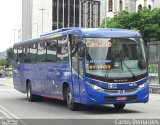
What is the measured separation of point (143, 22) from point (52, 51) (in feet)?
162

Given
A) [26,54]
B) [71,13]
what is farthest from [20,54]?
[71,13]

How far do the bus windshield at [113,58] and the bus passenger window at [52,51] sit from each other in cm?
289

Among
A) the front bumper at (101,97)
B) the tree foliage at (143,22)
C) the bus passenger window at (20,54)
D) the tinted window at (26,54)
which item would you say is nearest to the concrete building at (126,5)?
the tree foliage at (143,22)

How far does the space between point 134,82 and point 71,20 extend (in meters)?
128

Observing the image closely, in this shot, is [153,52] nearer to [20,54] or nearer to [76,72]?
[20,54]

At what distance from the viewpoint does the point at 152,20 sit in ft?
A: 223

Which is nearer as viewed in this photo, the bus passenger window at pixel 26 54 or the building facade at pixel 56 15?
the bus passenger window at pixel 26 54

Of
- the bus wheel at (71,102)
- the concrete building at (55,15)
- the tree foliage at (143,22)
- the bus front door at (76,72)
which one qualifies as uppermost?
the concrete building at (55,15)

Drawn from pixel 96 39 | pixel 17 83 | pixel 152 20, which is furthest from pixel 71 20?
pixel 96 39

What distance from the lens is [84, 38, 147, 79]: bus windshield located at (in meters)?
15.8

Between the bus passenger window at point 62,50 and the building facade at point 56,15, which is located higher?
the building facade at point 56,15

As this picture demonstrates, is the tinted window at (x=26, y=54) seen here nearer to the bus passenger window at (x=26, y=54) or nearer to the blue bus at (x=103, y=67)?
the bus passenger window at (x=26, y=54)

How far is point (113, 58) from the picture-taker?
627 inches

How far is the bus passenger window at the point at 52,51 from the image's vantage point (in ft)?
61.3
